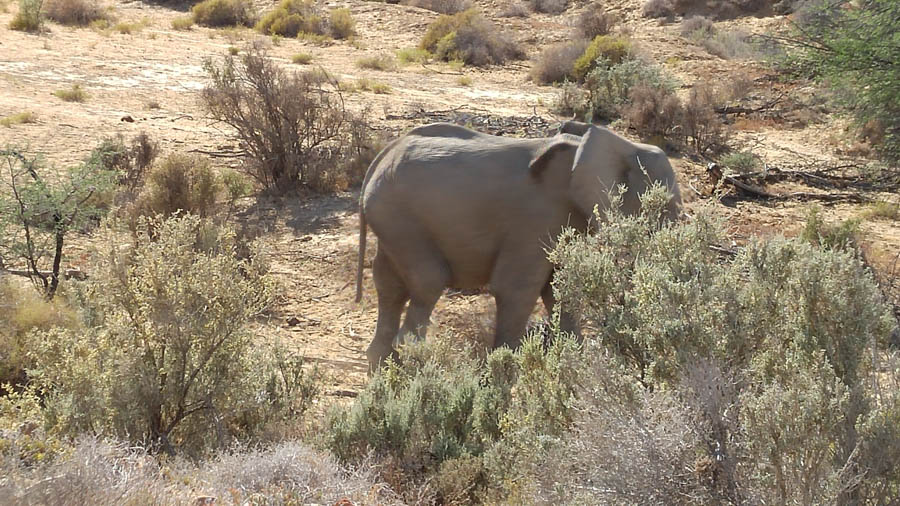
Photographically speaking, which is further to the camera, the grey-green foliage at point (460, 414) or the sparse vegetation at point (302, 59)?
the sparse vegetation at point (302, 59)

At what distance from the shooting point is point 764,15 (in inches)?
1160

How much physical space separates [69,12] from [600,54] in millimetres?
16365

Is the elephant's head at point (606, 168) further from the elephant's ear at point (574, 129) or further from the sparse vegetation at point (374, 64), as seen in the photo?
the sparse vegetation at point (374, 64)

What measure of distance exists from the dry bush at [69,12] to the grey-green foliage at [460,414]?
24461 mm

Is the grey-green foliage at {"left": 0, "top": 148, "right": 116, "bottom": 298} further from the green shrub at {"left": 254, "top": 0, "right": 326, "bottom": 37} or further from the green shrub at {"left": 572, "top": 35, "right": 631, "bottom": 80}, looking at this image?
the green shrub at {"left": 254, "top": 0, "right": 326, "bottom": 37}

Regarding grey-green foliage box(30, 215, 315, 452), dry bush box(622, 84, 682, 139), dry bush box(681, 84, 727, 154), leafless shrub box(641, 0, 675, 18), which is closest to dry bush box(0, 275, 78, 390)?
grey-green foliage box(30, 215, 315, 452)

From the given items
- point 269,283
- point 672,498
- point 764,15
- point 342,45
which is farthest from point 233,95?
point 764,15

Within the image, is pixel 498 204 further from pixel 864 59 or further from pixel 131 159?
pixel 131 159

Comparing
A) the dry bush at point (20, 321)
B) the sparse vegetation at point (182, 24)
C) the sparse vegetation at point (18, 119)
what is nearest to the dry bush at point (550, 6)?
the sparse vegetation at point (182, 24)

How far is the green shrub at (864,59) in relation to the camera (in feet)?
28.2

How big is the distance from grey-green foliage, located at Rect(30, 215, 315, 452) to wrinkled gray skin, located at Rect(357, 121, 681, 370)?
179 centimetres

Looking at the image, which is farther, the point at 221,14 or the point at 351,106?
the point at 221,14

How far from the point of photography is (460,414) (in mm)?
4398

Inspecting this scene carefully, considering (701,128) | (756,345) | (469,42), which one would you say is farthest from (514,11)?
(756,345)
